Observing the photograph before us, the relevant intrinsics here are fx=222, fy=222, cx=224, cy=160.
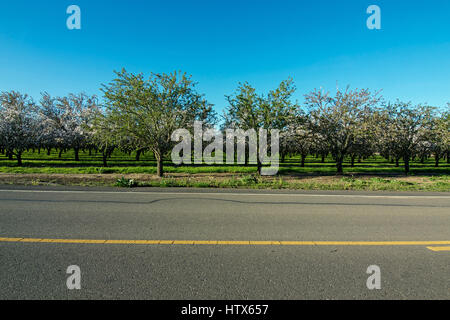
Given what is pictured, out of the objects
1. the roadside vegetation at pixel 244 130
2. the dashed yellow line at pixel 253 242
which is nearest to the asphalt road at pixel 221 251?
the dashed yellow line at pixel 253 242

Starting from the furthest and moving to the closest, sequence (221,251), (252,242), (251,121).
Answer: (251,121) < (252,242) < (221,251)

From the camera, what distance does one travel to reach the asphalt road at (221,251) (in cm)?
283

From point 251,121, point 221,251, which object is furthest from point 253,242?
point 251,121

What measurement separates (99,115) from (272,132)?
42.8 ft

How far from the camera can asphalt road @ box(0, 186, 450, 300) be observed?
9.30 ft

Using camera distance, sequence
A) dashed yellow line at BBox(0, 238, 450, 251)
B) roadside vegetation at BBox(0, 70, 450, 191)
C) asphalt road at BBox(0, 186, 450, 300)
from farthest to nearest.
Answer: roadside vegetation at BBox(0, 70, 450, 191)
dashed yellow line at BBox(0, 238, 450, 251)
asphalt road at BBox(0, 186, 450, 300)

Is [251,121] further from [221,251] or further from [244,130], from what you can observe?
[221,251]

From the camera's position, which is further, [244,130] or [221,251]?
[244,130]

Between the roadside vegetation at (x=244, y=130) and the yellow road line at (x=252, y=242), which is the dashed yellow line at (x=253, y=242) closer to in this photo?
the yellow road line at (x=252, y=242)

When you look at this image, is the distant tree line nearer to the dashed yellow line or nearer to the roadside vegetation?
the roadside vegetation

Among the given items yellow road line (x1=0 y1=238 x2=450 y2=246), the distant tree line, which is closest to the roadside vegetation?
the distant tree line

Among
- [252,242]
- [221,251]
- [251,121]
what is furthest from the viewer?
[251,121]

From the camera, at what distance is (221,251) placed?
392cm
